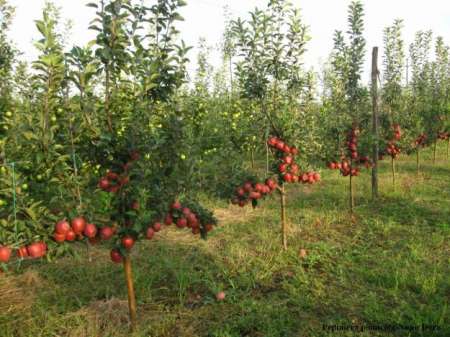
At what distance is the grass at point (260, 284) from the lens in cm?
344

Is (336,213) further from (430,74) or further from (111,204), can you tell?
(430,74)

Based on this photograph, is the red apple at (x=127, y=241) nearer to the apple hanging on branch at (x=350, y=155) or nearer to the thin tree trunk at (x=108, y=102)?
the thin tree trunk at (x=108, y=102)

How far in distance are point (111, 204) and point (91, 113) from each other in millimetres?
722

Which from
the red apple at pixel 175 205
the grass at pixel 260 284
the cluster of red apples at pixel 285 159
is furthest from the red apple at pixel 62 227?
the cluster of red apples at pixel 285 159

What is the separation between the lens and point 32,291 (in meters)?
4.21

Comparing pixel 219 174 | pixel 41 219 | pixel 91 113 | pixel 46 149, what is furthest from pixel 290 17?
pixel 41 219

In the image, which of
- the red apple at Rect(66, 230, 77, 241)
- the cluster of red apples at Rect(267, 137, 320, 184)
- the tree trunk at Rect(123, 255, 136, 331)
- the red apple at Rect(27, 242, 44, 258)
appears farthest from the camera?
the cluster of red apples at Rect(267, 137, 320, 184)

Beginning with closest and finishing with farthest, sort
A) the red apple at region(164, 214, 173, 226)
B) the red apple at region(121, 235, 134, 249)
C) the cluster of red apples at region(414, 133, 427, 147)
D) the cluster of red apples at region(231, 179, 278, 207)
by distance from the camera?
the red apple at region(121, 235, 134, 249)
the red apple at region(164, 214, 173, 226)
the cluster of red apples at region(231, 179, 278, 207)
the cluster of red apples at region(414, 133, 427, 147)

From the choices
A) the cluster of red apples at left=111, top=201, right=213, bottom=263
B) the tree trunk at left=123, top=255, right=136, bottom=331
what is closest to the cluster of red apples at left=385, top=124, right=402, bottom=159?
the cluster of red apples at left=111, top=201, right=213, bottom=263

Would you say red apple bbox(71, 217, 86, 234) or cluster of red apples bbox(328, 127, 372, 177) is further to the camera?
cluster of red apples bbox(328, 127, 372, 177)

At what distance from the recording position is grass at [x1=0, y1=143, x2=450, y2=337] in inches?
136

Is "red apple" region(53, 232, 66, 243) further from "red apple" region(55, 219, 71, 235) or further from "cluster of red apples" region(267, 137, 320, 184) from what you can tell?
"cluster of red apples" region(267, 137, 320, 184)

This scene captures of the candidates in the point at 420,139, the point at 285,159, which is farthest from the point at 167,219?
the point at 420,139

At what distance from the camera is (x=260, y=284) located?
4289 millimetres
